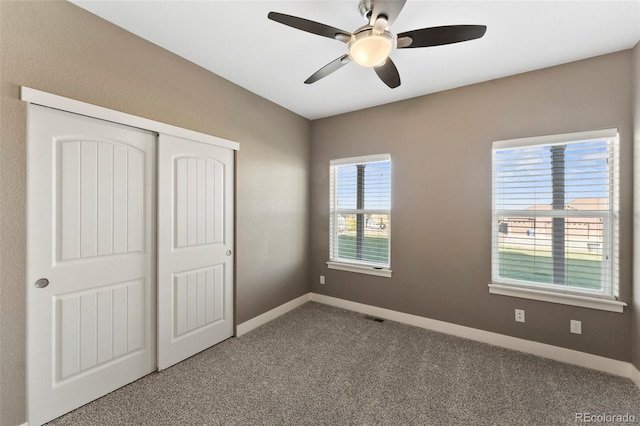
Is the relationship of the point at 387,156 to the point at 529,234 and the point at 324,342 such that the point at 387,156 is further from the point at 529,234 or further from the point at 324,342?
the point at 324,342

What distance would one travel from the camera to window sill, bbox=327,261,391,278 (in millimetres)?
3357

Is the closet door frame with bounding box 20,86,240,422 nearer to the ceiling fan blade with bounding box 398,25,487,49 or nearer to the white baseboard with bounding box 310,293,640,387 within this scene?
the ceiling fan blade with bounding box 398,25,487,49

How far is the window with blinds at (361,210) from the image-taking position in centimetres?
343

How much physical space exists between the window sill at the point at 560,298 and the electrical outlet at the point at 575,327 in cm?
15

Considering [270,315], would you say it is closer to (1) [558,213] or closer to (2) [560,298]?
(2) [560,298]

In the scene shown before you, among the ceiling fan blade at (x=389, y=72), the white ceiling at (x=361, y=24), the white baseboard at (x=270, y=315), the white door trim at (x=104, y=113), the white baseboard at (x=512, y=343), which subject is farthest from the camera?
the white baseboard at (x=270, y=315)

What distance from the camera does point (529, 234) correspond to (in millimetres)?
2598

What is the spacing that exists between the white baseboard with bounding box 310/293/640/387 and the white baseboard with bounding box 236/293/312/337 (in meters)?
0.57

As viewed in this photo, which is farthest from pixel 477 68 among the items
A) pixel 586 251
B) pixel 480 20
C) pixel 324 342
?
pixel 324 342

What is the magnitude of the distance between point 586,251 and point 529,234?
419 mm

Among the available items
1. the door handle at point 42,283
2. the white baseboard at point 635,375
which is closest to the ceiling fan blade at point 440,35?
the door handle at point 42,283

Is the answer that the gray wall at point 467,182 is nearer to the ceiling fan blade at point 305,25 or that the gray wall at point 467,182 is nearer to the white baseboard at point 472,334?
the white baseboard at point 472,334

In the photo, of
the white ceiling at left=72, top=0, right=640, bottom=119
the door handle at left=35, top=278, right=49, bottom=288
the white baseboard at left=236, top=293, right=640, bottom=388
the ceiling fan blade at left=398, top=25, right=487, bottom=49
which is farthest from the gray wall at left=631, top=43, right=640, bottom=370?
the door handle at left=35, top=278, right=49, bottom=288

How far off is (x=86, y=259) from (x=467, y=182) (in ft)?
11.2
